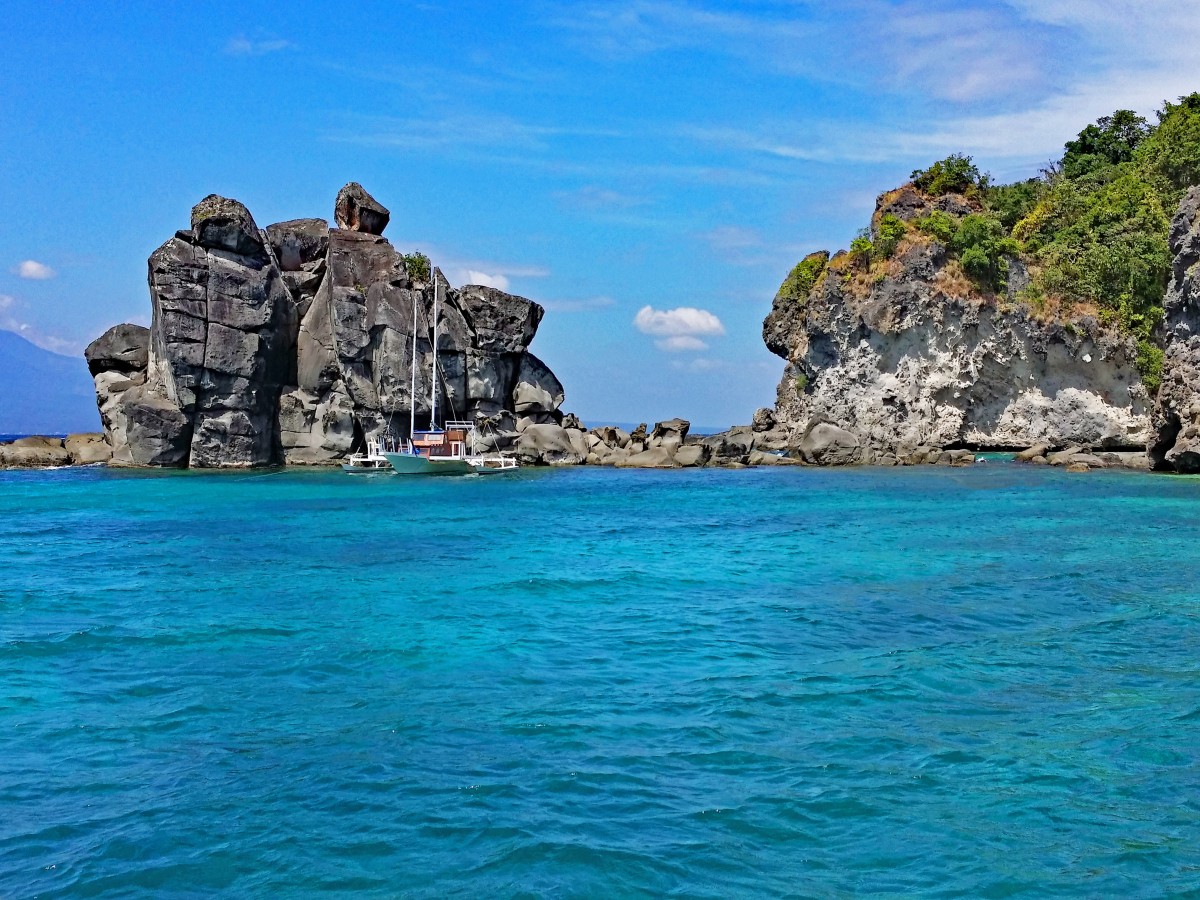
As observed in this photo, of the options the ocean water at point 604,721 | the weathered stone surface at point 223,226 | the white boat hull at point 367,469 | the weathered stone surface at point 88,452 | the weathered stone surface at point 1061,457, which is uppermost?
the weathered stone surface at point 223,226

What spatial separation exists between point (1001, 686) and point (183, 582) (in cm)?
1497

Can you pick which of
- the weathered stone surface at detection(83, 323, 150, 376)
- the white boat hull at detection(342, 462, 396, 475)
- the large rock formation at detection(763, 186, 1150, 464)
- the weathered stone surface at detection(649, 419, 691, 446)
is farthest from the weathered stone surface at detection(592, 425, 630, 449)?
the weathered stone surface at detection(83, 323, 150, 376)

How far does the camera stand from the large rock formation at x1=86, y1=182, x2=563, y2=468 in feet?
167

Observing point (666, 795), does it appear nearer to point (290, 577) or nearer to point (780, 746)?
point (780, 746)

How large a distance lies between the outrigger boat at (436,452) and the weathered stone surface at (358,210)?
729 cm

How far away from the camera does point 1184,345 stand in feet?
128

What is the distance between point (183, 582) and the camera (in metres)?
19.2

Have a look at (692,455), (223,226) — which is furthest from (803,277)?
(223,226)

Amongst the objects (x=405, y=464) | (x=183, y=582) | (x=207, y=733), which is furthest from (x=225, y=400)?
(x=207, y=733)

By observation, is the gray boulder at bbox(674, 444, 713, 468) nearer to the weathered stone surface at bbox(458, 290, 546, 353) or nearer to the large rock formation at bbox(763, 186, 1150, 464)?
the large rock formation at bbox(763, 186, 1150, 464)

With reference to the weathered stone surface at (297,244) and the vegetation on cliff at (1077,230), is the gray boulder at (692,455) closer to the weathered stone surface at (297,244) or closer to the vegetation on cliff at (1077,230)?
the vegetation on cliff at (1077,230)

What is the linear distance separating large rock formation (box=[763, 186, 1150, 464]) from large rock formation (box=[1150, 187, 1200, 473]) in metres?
12.7

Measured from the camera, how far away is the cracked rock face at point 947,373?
53.8 meters

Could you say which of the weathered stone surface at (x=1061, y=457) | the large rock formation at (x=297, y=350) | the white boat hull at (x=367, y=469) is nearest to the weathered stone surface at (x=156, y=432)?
the large rock formation at (x=297, y=350)
